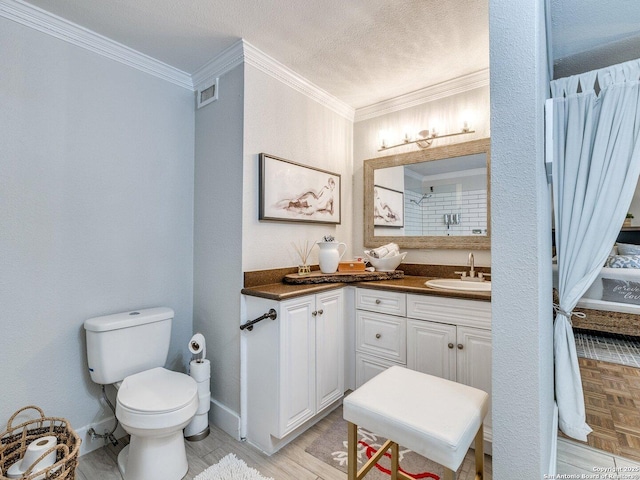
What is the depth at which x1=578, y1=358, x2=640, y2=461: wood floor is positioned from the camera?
5.71 ft

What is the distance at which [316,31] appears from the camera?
1.88 meters

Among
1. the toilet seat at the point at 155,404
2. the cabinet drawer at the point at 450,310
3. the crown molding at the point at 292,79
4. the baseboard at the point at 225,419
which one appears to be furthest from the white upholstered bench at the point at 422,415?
the crown molding at the point at 292,79

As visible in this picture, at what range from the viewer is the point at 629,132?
1567mm

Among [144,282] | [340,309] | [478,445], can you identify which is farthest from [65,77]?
[478,445]

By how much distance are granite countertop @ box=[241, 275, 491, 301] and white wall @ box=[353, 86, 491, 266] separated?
42cm

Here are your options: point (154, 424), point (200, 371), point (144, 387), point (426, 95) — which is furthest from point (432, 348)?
point (426, 95)

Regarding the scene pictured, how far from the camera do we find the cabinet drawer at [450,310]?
1771 mm

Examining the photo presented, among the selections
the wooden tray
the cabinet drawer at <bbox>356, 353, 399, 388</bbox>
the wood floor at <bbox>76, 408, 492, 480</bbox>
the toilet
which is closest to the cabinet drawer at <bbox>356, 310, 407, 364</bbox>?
the cabinet drawer at <bbox>356, 353, 399, 388</bbox>

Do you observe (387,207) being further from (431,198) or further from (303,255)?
(303,255)

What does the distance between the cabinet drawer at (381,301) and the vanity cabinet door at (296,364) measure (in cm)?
44

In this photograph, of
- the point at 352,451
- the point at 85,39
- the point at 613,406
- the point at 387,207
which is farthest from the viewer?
the point at 387,207

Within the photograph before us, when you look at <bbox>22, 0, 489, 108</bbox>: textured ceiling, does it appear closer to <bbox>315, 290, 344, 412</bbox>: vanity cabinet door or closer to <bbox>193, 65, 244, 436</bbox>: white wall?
<bbox>193, 65, 244, 436</bbox>: white wall

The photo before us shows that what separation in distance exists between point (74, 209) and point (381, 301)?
202 cm

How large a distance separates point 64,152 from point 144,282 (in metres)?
0.91
